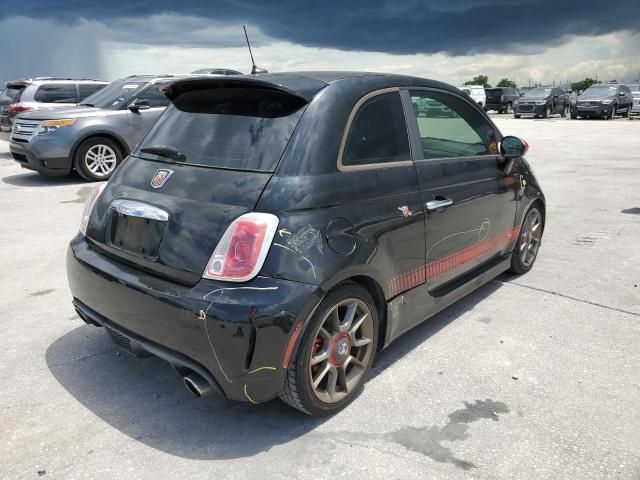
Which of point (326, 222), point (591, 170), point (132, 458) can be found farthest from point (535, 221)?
point (591, 170)

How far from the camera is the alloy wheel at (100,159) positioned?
948 cm

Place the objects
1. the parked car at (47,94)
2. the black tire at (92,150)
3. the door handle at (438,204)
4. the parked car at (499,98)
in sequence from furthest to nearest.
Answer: the parked car at (499,98) → the parked car at (47,94) → the black tire at (92,150) → the door handle at (438,204)

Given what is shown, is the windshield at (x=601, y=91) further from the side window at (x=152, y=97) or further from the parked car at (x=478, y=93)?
the side window at (x=152, y=97)

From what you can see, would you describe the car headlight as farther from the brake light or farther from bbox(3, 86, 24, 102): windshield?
bbox(3, 86, 24, 102): windshield

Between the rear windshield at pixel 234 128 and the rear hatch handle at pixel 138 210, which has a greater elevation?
the rear windshield at pixel 234 128

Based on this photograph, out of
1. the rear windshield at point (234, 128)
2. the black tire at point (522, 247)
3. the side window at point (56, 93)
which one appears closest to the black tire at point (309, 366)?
the rear windshield at point (234, 128)

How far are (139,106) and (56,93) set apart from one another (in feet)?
13.1

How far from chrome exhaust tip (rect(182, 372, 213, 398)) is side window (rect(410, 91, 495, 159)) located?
1.86 meters

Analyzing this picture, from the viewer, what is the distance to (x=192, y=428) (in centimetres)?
271

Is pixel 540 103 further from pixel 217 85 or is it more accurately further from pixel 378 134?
pixel 217 85

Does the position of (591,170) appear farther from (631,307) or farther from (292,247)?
(292,247)

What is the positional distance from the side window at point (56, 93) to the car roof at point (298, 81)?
34.9 ft

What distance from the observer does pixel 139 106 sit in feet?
31.9

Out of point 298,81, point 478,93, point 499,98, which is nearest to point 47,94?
point 298,81
